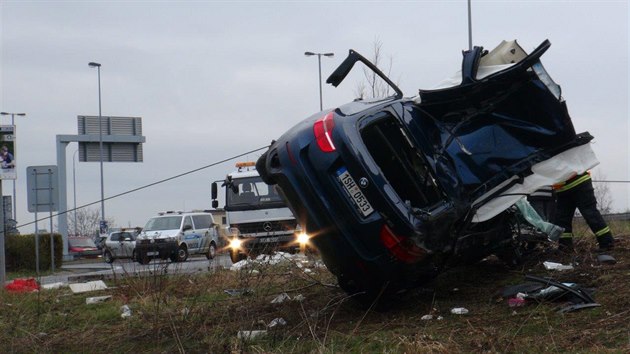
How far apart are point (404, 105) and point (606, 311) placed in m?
2.65

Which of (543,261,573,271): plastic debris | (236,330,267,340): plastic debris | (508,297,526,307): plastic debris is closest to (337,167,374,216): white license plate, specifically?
(236,330,267,340): plastic debris

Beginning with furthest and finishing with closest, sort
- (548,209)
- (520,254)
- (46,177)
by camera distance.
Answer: (46,177), (548,209), (520,254)

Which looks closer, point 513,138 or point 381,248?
point 381,248

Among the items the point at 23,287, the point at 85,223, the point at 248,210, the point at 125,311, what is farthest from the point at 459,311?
the point at 85,223

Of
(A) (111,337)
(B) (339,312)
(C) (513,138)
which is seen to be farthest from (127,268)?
(C) (513,138)

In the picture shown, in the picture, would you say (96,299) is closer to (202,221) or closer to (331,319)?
(331,319)

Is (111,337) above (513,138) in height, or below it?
below

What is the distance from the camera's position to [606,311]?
6.38m

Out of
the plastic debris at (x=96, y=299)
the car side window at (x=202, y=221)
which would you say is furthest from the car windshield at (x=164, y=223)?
the plastic debris at (x=96, y=299)

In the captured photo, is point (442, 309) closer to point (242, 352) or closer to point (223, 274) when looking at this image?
point (242, 352)

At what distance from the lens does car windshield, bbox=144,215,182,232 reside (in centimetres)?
2664

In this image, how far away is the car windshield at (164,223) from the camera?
→ 87.4 feet

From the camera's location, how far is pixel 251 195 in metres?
18.4

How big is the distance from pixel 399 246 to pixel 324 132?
1.25m
